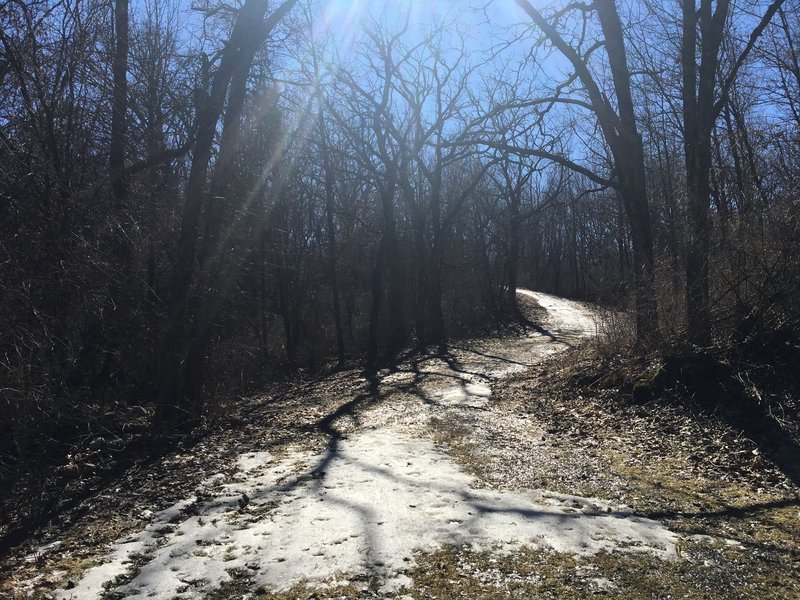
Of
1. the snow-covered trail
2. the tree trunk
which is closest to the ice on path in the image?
the snow-covered trail

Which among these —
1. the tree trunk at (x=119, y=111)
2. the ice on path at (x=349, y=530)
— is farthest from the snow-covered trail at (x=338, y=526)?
the tree trunk at (x=119, y=111)

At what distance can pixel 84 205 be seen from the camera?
23.2 feet

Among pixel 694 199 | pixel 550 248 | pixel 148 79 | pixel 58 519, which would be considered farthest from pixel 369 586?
pixel 550 248

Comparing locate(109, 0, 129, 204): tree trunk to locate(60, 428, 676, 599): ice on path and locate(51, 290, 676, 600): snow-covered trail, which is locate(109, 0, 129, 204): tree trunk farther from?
locate(60, 428, 676, 599): ice on path

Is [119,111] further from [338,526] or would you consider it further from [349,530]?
[349,530]

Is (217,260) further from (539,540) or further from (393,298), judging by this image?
(393,298)

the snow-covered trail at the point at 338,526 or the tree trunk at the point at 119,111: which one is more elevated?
the tree trunk at the point at 119,111

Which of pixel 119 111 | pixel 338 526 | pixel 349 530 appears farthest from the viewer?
pixel 119 111

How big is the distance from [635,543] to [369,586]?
1940mm

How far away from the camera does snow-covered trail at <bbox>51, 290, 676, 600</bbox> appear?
3.97 meters

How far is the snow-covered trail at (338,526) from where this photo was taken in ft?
13.0

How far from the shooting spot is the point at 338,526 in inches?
186

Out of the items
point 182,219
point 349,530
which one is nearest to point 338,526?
point 349,530

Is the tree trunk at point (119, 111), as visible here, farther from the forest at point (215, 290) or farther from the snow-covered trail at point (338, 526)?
the snow-covered trail at point (338, 526)
